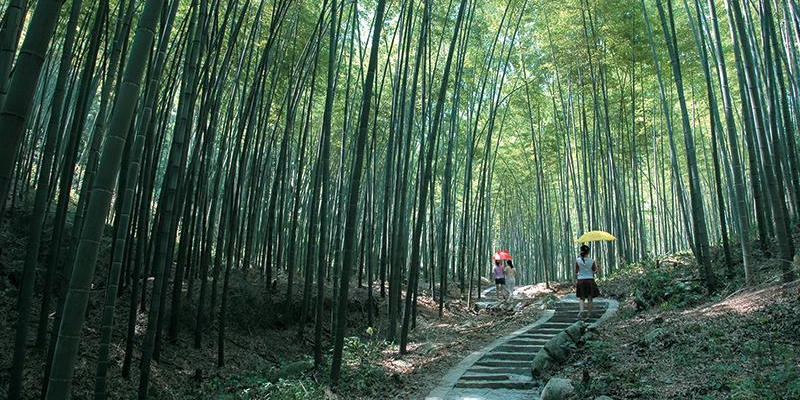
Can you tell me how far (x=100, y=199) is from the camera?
1.77 m

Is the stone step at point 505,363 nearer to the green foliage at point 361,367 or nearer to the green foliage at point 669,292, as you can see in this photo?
the green foliage at point 361,367

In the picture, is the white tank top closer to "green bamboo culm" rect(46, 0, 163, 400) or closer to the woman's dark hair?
the woman's dark hair

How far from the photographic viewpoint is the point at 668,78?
11.4 meters

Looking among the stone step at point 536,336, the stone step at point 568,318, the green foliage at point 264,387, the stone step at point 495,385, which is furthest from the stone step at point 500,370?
the stone step at point 568,318

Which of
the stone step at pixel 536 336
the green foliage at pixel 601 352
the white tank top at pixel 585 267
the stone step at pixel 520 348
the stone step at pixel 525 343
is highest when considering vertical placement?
the white tank top at pixel 585 267

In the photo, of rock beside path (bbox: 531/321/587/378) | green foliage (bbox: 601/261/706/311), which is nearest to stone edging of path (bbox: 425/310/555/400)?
rock beside path (bbox: 531/321/587/378)

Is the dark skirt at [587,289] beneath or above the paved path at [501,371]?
above

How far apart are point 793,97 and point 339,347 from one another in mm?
8229

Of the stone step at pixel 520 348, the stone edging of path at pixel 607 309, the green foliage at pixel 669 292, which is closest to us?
the stone step at pixel 520 348

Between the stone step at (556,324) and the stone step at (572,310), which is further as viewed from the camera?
the stone step at (572,310)

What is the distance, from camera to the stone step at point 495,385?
12.9 ft

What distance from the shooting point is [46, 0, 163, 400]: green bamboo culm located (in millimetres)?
1726

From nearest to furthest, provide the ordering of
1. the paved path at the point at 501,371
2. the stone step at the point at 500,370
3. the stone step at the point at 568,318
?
the paved path at the point at 501,371 → the stone step at the point at 500,370 → the stone step at the point at 568,318

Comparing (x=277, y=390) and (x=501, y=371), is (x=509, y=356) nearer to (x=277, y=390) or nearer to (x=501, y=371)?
(x=501, y=371)
